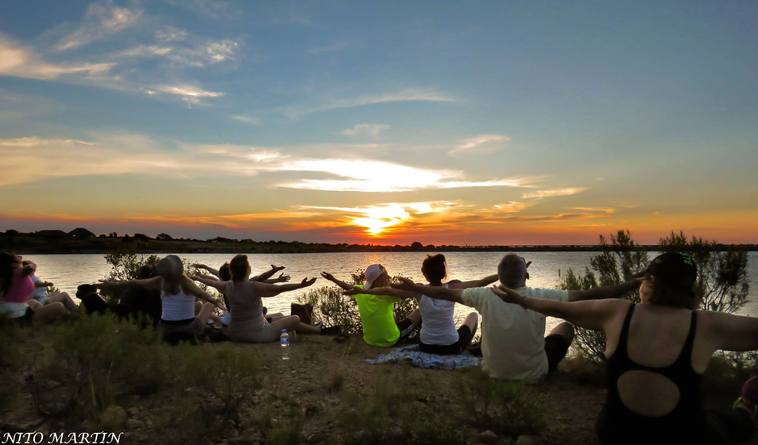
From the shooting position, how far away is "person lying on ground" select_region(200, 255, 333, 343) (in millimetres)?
8281

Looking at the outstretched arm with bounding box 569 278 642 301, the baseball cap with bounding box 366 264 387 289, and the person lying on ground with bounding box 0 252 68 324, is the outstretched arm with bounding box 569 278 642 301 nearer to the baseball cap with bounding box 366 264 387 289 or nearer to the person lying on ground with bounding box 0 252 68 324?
the baseball cap with bounding box 366 264 387 289

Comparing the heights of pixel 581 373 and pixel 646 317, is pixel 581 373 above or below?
below

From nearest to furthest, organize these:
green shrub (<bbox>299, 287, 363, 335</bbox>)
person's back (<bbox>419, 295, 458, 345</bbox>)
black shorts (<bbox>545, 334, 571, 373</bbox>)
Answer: black shorts (<bbox>545, 334, 571, 373</bbox>)
person's back (<bbox>419, 295, 458, 345</bbox>)
green shrub (<bbox>299, 287, 363, 335</bbox>)

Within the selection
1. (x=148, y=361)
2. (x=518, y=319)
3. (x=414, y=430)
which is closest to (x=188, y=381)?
(x=148, y=361)

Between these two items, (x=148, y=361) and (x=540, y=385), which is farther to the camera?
(x=540, y=385)

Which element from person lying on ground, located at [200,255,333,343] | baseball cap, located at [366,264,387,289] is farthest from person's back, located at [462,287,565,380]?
person lying on ground, located at [200,255,333,343]

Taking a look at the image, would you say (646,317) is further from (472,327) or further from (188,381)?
(472,327)

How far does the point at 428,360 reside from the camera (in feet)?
23.7

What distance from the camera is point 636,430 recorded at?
3.31 metres

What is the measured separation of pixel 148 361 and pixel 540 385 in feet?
14.6

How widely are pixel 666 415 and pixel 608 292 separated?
5.64 ft

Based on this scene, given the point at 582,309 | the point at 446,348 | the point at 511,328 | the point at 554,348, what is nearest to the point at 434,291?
the point at 511,328

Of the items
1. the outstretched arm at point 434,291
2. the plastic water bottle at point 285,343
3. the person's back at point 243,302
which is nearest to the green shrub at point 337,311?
the plastic water bottle at point 285,343

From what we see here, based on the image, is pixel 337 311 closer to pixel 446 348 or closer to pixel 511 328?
pixel 446 348
